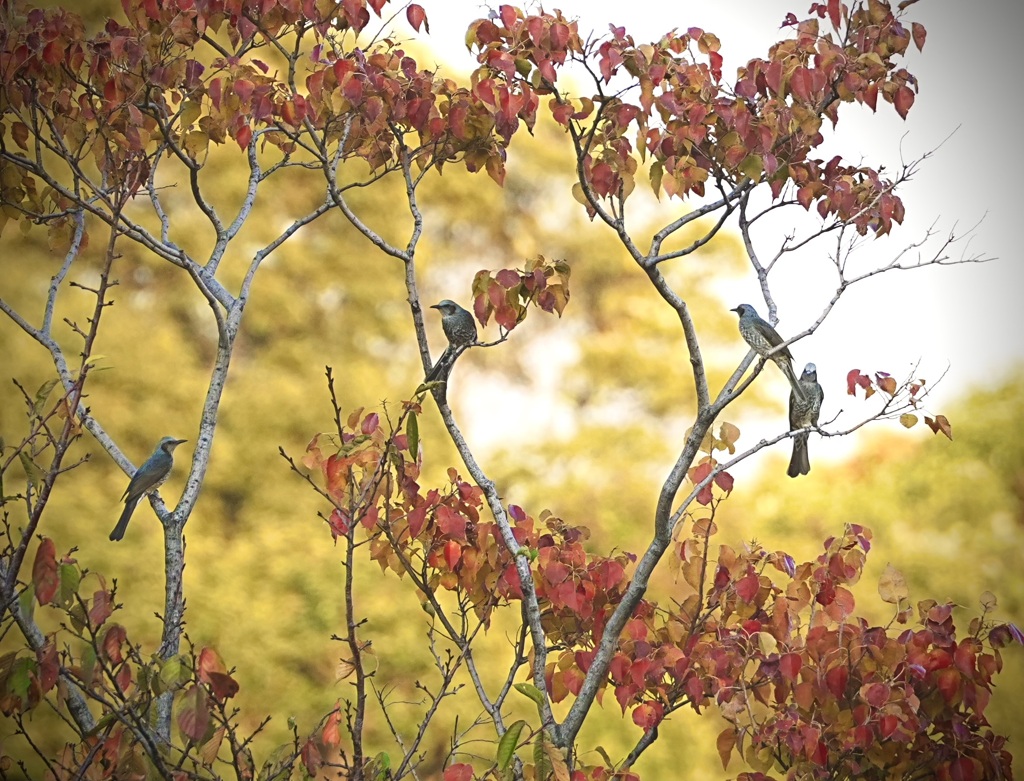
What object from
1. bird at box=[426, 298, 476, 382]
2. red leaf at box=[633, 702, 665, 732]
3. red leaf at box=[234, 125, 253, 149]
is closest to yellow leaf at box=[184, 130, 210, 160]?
red leaf at box=[234, 125, 253, 149]

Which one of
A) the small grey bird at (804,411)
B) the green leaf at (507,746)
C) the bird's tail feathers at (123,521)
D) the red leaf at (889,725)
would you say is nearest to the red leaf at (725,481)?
the small grey bird at (804,411)

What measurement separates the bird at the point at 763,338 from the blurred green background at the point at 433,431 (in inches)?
66.6

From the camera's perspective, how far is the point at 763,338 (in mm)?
2271

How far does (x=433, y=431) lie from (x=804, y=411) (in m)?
1.81

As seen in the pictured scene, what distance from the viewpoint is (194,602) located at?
3.76m

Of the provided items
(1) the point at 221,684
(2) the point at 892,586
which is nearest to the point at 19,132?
(1) the point at 221,684

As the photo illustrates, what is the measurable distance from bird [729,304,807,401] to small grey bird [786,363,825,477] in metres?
0.13

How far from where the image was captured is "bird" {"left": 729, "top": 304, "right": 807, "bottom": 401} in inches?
87.9

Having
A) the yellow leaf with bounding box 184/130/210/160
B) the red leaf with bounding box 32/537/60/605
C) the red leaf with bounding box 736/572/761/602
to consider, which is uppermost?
the yellow leaf with bounding box 184/130/210/160

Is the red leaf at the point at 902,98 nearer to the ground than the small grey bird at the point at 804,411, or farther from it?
farther from it

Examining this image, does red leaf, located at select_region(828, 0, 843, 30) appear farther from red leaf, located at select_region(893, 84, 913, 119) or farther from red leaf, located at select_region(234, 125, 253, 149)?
red leaf, located at select_region(234, 125, 253, 149)

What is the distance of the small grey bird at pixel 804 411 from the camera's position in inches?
99.5

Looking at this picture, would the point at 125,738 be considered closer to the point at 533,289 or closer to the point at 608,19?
the point at 533,289

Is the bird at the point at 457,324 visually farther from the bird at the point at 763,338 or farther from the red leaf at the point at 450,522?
the bird at the point at 763,338
